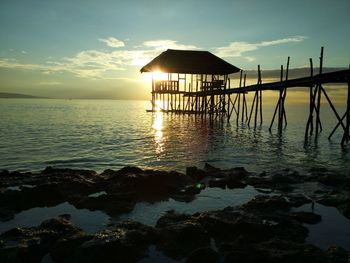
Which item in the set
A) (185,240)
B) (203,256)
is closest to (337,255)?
(203,256)

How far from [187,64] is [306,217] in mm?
37253

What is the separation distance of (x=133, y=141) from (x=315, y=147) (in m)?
11.3

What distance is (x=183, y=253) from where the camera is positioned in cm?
493

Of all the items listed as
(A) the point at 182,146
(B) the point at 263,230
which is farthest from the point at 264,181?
(A) the point at 182,146

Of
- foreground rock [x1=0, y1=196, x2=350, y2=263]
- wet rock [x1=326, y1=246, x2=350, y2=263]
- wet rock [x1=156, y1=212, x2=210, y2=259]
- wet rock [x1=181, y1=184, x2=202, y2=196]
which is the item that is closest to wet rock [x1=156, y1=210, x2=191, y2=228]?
foreground rock [x1=0, y1=196, x2=350, y2=263]

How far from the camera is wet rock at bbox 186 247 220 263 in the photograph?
4578mm

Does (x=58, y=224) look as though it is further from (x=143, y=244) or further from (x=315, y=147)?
(x=315, y=147)

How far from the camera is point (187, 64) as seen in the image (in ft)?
138

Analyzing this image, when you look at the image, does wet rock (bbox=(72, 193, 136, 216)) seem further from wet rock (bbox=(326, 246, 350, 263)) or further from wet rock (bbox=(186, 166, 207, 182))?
wet rock (bbox=(326, 246, 350, 263))

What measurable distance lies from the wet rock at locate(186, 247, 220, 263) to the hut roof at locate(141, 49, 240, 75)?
3780cm

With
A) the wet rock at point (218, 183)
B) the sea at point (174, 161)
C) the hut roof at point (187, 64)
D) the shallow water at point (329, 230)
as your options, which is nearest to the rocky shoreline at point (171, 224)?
the wet rock at point (218, 183)

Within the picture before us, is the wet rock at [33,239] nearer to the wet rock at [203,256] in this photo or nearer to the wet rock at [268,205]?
the wet rock at [203,256]

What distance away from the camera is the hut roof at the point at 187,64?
41.3 metres

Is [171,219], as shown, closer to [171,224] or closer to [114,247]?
[171,224]
